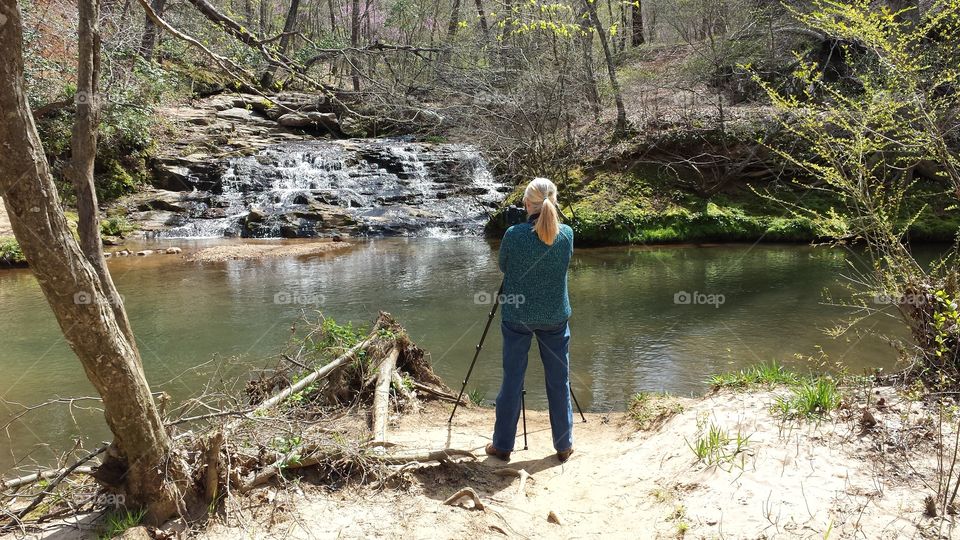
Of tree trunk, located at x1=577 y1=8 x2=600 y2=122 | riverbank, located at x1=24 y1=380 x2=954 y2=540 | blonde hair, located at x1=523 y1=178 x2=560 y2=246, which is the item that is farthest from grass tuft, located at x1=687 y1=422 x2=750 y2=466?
tree trunk, located at x1=577 y1=8 x2=600 y2=122

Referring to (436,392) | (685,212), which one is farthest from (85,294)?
(685,212)

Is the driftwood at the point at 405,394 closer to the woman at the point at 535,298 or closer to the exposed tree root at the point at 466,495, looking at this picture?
the woman at the point at 535,298

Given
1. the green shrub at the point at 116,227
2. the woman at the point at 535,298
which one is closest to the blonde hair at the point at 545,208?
the woman at the point at 535,298

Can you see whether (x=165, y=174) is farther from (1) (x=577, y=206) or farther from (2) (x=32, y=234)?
(2) (x=32, y=234)

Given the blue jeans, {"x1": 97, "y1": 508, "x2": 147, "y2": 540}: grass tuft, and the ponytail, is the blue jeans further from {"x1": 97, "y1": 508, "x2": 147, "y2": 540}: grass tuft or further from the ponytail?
{"x1": 97, "y1": 508, "x2": 147, "y2": 540}: grass tuft

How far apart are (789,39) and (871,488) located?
58.7 ft

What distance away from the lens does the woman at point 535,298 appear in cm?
412

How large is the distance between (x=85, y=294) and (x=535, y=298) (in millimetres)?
2511

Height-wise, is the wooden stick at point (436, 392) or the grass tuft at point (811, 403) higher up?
the grass tuft at point (811, 403)

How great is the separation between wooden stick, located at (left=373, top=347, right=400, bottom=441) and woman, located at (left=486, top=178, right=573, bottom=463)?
0.86m

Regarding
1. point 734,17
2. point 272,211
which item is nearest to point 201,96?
point 272,211

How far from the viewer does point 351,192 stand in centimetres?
1953

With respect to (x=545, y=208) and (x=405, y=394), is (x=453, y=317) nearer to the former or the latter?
(x=405, y=394)

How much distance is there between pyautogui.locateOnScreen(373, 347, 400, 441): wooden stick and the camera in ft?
14.7
